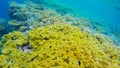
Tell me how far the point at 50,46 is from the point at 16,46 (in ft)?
4.19

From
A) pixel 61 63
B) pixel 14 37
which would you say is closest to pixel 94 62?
pixel 61 63

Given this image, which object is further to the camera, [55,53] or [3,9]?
[3,9]

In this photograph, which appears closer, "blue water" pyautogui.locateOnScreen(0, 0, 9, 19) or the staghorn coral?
the staghorn coral

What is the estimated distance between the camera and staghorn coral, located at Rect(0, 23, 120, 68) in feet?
16.9

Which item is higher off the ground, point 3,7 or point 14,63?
point 3,7

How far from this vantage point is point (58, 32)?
644 cm

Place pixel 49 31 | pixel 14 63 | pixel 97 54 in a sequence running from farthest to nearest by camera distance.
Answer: pixel 49 31
pixel 97 54
pixel 14 63

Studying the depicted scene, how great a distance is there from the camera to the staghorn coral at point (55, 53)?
16.9 feet

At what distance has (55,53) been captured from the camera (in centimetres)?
529

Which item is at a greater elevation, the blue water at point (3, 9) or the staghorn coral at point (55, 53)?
the blue water at point (3, 9)

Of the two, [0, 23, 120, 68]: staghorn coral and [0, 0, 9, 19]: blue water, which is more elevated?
[0, 0, 9, 19]: blue water

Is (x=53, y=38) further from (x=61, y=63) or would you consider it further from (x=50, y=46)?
(x=61, y=63)

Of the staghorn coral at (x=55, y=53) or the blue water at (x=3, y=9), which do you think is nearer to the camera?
the staghorn coral at (x=55, y=53)

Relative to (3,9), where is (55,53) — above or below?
below
